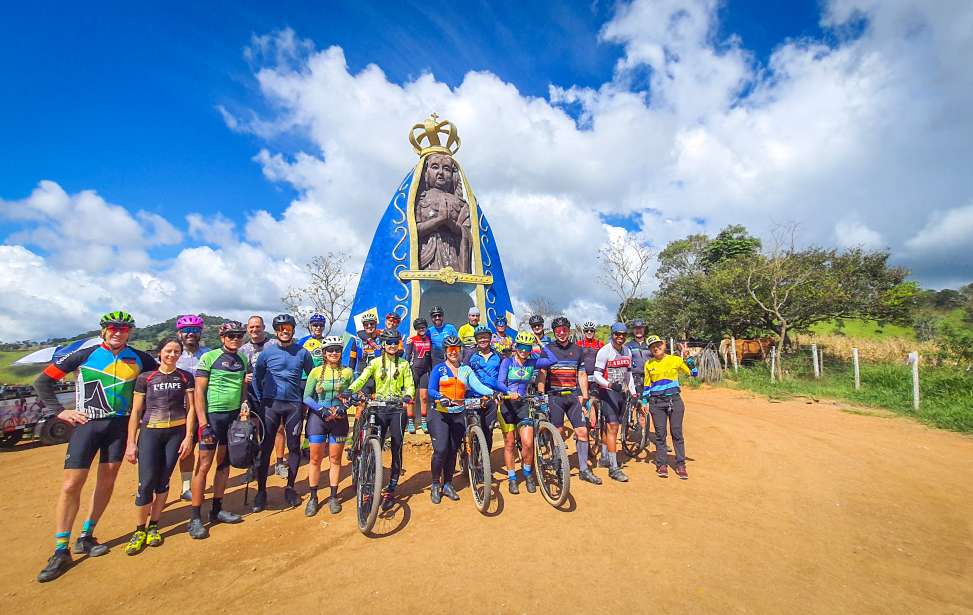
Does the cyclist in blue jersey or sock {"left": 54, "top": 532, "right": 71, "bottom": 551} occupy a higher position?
the cyclist in blue jersey

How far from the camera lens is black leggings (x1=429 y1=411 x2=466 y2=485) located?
182 inches

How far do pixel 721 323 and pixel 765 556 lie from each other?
19.2m

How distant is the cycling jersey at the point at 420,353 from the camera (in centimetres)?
675

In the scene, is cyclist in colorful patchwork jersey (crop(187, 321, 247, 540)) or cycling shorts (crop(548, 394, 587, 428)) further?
cycling shorts (crop(548, 394, 587, 428))

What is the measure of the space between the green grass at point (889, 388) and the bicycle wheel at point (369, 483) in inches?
398

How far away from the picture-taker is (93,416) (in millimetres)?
3516

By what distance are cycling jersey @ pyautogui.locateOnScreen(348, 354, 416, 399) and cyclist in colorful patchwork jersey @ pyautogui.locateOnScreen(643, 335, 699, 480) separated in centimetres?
311

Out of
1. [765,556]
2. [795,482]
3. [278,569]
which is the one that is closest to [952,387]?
[795,482]

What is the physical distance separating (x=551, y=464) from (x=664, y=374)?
1.98m

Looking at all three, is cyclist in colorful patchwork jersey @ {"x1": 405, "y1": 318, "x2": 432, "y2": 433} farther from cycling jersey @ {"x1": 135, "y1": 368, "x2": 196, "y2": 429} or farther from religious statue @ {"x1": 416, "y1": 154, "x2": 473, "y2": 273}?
cycling jersey @ {"x1": 135, "y1": 368, "x2": 196, "y2": 429}

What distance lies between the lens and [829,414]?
9.27 m

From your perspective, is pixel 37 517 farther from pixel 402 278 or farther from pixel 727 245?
pixel 727 245

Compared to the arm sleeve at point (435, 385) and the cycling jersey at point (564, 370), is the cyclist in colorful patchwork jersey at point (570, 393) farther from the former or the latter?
the arm sleeve at point (435, 385)

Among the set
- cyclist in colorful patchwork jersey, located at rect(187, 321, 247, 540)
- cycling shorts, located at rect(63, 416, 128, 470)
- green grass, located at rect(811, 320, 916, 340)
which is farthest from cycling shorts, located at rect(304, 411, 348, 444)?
green grass, located at rect(811, 320, 916, 340)
